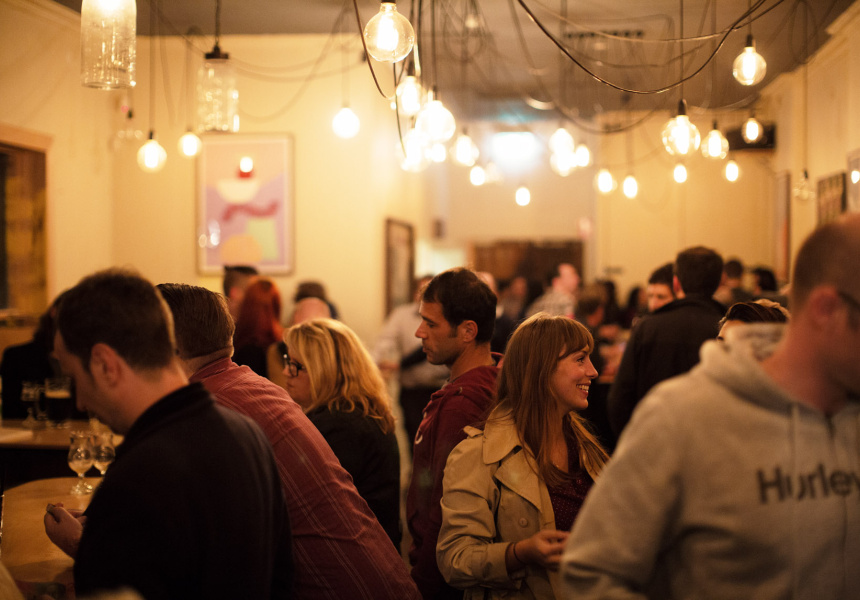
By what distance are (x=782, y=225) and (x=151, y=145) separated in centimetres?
783

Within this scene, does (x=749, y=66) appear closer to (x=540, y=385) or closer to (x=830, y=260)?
(x=540, y=385)

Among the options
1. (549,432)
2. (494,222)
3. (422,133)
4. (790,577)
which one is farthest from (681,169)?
(494,222)

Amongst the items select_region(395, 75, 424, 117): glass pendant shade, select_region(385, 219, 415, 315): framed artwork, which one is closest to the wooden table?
select_region(395, 75, 424, 117): glass pendant shade

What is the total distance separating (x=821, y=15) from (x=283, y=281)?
521 centimetres

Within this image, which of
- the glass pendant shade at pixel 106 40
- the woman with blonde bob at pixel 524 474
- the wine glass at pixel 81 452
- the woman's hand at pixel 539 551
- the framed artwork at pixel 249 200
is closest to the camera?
the woman's hand at pixel 539 551

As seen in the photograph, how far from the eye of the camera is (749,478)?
1.33 m

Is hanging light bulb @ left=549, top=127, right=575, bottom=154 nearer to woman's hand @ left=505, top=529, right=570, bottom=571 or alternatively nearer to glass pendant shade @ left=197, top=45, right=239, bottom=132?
glass pendant shade @ left=197, top=45, right=239, bottom=132

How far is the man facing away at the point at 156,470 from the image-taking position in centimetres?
142

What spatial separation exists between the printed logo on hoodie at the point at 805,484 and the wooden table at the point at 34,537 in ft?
5.54

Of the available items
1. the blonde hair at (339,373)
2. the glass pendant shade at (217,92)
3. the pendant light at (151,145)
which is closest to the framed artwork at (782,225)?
the pendant light at (151,145)

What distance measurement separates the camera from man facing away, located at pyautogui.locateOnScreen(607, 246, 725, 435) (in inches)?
156

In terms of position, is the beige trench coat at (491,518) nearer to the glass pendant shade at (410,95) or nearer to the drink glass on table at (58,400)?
the glass pendant shade at (410,95)

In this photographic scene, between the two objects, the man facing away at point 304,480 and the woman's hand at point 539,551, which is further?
the man facing away at point 304,480

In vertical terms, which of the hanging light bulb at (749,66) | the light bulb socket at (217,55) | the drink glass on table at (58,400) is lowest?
the drink glass on table at (58,400)
